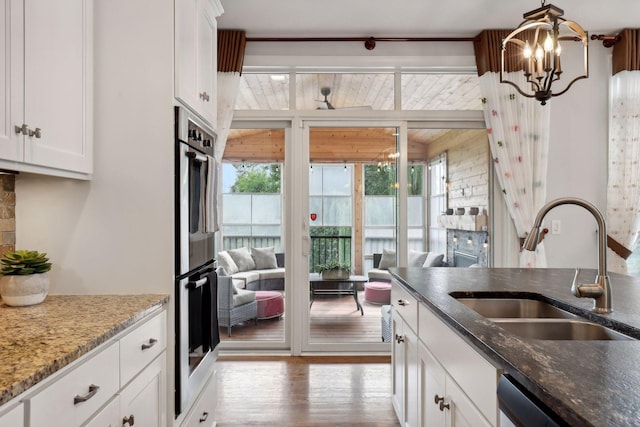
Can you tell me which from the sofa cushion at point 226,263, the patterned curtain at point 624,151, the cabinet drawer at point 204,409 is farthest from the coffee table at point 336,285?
the patterned curtain at point 624,151

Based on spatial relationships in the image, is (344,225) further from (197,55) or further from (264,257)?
(197,55)

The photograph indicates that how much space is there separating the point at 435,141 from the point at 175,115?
2562mm

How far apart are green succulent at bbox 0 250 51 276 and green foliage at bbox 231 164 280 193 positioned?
2122 mm

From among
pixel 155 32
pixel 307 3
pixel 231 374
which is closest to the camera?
pixel 155 32

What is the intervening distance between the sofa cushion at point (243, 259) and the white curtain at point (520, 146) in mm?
2363

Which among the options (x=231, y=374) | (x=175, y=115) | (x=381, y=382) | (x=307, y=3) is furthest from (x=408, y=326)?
(x=307, y=3)

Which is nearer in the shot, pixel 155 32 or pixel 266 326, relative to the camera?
pixel 155 32

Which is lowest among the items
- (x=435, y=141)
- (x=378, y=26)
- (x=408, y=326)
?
(x=408, y=326)

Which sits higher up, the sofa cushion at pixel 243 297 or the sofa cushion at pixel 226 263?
the sofa cushion at pixel 226 263

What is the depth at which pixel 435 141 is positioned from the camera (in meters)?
3.55

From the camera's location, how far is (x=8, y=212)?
1.61 meters

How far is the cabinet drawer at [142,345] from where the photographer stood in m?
1.29

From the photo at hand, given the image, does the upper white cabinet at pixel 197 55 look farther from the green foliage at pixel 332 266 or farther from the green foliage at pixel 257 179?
the green foliage at pixel 332 266

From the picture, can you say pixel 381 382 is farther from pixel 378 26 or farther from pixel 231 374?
pixel 378 26
